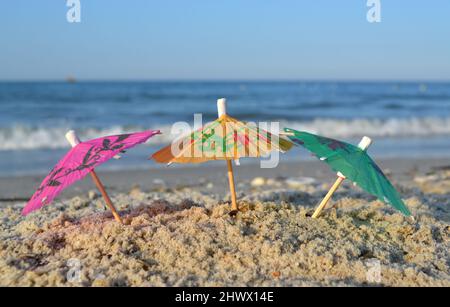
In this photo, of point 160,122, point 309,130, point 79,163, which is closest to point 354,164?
point 79,163

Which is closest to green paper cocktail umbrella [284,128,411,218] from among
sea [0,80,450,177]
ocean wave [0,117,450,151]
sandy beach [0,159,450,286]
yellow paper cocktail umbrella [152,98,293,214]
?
yellow paper cocktail umbrella [152,98,293,214]

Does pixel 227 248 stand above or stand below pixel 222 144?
below

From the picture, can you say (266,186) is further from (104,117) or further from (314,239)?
(104,117)

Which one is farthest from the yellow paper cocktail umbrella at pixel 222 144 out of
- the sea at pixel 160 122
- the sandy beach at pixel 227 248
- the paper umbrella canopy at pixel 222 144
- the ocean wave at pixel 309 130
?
the ocean wave at pixel 309 130

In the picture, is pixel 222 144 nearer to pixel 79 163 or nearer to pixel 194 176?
pixel 79 163

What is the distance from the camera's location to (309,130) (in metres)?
15.5

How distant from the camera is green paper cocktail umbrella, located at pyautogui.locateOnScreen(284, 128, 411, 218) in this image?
293cm

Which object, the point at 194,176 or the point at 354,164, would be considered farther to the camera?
the point at 194,176

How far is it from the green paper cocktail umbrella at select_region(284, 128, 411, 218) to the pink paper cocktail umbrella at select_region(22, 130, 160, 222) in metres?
1.02

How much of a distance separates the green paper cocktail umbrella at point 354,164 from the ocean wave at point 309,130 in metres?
8.23

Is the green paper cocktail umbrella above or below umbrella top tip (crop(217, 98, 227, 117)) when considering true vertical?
below

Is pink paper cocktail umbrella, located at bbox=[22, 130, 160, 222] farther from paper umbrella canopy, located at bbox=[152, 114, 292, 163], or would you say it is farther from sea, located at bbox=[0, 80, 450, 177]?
sea, located at bbox=[0, 80, 450, 177]

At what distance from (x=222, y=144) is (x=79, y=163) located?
0.83m
